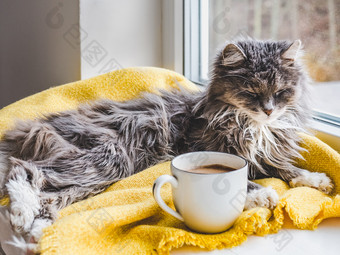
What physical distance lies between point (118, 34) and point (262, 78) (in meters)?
1.06

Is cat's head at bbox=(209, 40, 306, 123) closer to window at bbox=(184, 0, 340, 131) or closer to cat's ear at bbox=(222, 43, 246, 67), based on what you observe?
cat's ear at bbox=(222, 43, 246, 67)

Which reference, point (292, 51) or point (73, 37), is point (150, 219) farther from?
point (73, 37)

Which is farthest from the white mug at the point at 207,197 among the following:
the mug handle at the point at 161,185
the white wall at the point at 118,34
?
the white wall at the point at 118,34

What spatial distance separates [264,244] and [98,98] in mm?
1015

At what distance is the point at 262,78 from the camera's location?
4.00ft

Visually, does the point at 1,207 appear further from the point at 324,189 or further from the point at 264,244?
the point at 324,189

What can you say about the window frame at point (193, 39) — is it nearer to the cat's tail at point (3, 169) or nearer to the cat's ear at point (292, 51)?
the cat's ear at point (292, 51)

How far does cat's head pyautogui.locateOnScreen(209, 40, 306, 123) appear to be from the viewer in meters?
1.22

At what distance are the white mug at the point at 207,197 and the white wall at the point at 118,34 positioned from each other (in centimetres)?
122

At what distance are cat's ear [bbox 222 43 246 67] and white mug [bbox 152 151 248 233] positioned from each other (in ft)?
1.43

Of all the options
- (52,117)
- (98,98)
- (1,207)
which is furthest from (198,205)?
(98,98)

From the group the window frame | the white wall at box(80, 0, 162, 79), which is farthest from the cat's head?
the white wall at box(80, 0, 162, 79)

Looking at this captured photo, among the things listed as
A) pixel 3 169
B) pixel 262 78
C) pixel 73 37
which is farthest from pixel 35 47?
pixel 262 78

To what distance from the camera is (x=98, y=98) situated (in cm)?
167
